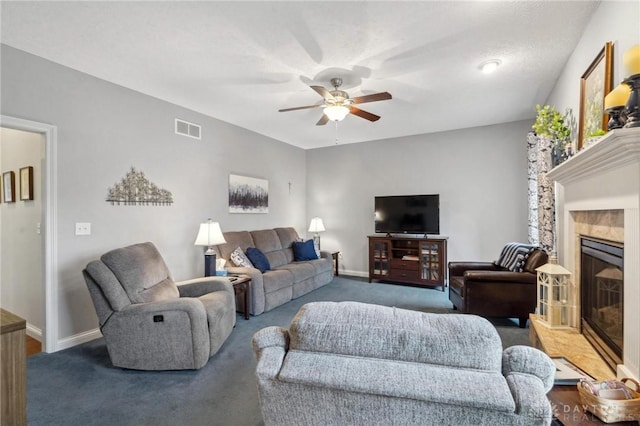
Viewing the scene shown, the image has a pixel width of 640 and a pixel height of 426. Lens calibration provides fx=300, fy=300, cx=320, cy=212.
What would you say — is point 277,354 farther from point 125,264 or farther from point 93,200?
point 93,200

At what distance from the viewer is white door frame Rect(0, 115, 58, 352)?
2.75 meters

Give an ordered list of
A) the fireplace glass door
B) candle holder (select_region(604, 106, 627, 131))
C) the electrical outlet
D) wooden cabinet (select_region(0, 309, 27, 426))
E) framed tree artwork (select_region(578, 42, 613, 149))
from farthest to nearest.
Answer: the electrical outlet
framed tree artwork (select_region(578, 42, 613, 149))
the fireplace glass door
candle holder (select_region(604, 106, 627, 131))
wooden cabinet (select_region(0, 309, 27, 426))

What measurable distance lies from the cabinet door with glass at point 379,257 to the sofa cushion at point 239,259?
2245 millimetres

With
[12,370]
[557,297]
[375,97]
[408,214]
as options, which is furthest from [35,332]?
[408,214]

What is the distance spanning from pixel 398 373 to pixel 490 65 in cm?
305

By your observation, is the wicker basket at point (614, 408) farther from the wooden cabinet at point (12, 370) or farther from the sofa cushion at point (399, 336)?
the wooden cabinet at point (12, 370)

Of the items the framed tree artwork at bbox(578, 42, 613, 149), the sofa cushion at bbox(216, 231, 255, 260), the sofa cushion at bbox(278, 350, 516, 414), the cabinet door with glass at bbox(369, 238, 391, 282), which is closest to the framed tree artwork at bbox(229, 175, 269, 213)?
the sofa cushion at bbox(216, 231, 255, 260)

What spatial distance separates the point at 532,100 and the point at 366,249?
11.6 ft

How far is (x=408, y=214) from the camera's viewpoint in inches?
208

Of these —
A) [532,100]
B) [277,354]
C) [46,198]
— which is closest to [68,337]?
[46,198]

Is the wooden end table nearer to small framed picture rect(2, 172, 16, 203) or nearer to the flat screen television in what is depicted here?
small framed picture rect(2, 172, 16, 203)

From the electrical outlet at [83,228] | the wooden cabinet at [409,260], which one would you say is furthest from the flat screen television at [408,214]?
the electrical outlet at [83,228]

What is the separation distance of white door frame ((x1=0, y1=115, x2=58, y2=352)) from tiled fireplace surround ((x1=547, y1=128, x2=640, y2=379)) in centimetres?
403

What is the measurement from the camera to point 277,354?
1024 millimetres
